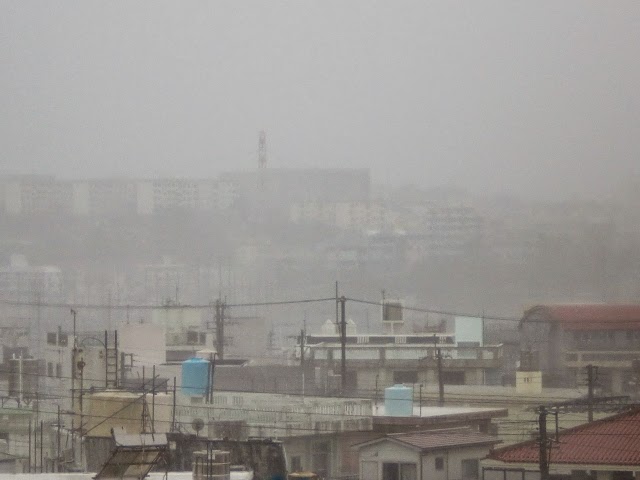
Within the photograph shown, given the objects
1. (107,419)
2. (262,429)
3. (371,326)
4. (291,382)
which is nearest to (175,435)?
(107,419)

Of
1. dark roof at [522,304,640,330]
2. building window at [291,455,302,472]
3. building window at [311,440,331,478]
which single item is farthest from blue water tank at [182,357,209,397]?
dark roof at [522,304,640,330]

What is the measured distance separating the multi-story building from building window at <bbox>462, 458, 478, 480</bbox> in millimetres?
8896

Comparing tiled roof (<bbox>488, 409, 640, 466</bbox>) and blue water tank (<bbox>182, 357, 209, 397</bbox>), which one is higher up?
blue water tank (<bbox>182, 357, 209, 397</bbox>)

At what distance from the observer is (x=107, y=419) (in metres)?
8.76

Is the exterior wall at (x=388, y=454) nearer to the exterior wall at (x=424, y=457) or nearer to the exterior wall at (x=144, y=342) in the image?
the exterior wall at (x=424, y=457)

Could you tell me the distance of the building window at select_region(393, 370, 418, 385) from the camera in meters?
17.4

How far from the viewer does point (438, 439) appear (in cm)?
898

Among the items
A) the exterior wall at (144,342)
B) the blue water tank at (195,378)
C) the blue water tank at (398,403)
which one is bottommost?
the blue water tank at (398,403)

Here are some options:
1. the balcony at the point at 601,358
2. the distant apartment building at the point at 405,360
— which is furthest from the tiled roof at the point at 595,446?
the balcony at the point at 601,358

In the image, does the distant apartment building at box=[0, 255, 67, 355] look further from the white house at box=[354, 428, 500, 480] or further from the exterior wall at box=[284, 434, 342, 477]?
the white house at box=[354, 428, 500, 480]

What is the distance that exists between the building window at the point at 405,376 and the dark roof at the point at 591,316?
263 cm

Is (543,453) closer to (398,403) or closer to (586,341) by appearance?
(398,403)

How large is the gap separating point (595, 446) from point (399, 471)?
1.24 m

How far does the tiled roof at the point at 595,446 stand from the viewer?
25.4 ft
